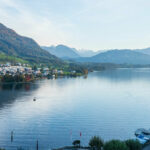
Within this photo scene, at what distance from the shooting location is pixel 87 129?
45.6 m

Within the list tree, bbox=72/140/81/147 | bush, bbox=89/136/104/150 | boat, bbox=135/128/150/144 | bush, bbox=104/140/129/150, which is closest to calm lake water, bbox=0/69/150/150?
tree, bbox=72/140/81/147

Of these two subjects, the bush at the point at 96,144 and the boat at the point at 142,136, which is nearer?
the bush at the point at 96,144

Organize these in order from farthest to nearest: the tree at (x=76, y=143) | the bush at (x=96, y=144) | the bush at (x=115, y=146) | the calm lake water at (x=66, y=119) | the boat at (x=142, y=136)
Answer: the calm lake water at (x=66, y=119) → the boat at (x=142, y=136) → the tree at (x=76, y=143) → the bush at (x=96, y=144) → the bush at (x=115, y=146)

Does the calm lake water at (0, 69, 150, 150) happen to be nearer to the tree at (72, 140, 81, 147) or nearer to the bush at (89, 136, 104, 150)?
the tree at (72, 140, 81, 147)

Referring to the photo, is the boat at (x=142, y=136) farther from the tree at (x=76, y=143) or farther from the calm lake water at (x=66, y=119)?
the tree at (x=76, y=143)

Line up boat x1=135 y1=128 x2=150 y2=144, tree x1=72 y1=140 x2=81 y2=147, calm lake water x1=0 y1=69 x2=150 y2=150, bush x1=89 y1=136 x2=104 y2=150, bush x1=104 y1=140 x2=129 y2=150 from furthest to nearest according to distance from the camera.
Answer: calm lake water x1=0 y1=69 x2=150 y2=150, boat x1=135 y1=128 x2=150 y2=144, tree x1=72 y1=140 x2=81 y2=147, bush x1=89 y1=136 x2=104 y2=150, bush x1=104 y1=140 x2=129 y2=150

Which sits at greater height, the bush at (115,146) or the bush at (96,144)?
the bush at (115,146)

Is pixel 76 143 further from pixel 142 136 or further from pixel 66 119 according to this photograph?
pixel 66 119

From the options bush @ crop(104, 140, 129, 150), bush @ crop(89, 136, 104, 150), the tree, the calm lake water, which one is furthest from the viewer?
the calm lake water

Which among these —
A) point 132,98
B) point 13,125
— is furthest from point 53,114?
point 132,98

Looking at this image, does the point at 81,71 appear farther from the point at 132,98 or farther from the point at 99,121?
the point at 99,121

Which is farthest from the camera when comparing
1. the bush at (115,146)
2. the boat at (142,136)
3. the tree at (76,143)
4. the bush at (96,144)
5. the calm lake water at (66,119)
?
the calm lake water at (66,119)

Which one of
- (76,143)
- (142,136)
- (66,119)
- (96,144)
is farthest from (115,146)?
(66,119)

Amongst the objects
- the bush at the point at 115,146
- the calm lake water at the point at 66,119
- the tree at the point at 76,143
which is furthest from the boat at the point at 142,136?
the tree at the point at 76,143
